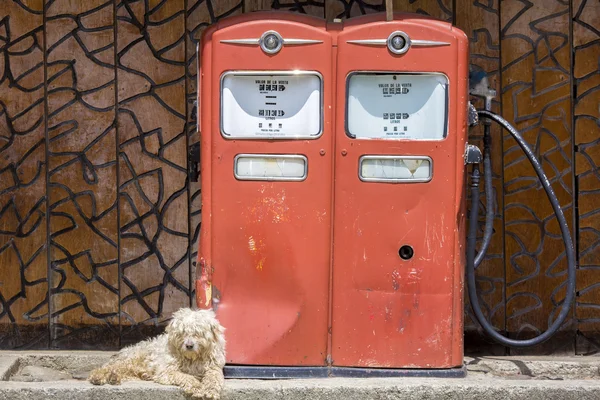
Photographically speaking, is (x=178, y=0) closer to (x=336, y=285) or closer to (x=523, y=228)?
(x=336, y=285)

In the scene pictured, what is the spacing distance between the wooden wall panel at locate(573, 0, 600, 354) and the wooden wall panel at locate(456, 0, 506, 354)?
51 cm

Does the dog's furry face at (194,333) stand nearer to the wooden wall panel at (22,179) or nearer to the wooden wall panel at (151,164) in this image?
the wooden wall panel at (151,164)

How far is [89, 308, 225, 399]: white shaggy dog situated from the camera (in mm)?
5027

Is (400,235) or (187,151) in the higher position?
(187,151)

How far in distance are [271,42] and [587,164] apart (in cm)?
244

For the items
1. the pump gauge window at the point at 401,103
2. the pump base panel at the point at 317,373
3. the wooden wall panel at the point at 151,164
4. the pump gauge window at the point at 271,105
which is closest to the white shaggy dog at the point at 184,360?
the pump base panel at the point at 317,373

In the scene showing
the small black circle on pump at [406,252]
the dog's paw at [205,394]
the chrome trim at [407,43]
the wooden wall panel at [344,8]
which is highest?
the wooden wall panel at [344,8]

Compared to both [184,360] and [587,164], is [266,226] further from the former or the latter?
[587,164]

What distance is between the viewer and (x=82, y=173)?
255 inches

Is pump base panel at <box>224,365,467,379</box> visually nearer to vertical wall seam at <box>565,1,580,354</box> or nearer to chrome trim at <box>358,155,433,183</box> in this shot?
chrome trim at <box>358,155,433,183</box>

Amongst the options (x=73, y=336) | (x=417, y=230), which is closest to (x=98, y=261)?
(x=73, y=336)

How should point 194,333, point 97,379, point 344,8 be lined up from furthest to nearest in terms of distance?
point 344,8
point 97,379
point 194,333

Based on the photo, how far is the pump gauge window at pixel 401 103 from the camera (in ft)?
17.0

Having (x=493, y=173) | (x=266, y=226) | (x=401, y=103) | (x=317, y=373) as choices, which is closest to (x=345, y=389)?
(x=317, y=373)
